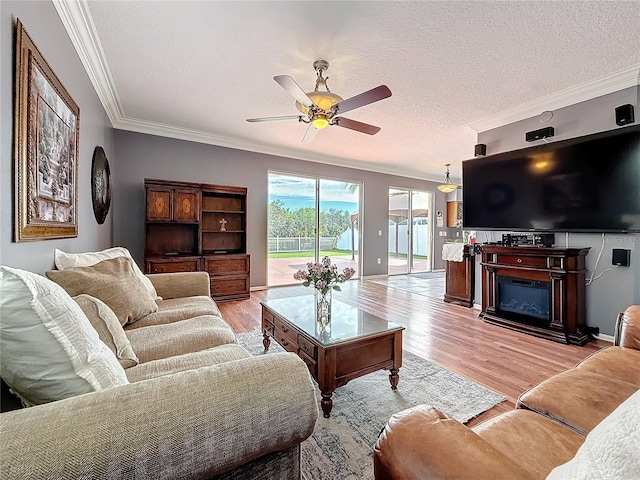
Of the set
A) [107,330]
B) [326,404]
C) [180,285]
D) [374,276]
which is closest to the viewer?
[107,330]

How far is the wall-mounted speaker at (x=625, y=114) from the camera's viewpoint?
2688mm

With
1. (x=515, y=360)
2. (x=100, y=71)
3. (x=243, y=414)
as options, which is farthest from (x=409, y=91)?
(x=243, y=414)

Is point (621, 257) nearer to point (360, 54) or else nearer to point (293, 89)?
point (360, 54)

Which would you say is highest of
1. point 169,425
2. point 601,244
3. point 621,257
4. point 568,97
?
point 568,97

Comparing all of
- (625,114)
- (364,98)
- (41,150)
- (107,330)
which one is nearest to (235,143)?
(364,98)

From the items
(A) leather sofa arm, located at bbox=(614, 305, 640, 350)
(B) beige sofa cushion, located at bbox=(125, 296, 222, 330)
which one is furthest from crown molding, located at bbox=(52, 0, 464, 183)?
(A) leather sofa arm, located at bbox=(614, 305, 640, 350)

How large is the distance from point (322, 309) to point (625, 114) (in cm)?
334

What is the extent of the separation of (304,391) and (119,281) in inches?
62.7

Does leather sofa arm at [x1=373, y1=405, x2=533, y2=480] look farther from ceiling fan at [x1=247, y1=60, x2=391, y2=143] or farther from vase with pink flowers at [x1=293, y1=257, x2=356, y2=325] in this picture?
ceiling fan at [x1=247, y1=60, x2=391, y2=143]

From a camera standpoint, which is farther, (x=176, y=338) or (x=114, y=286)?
(x=114, y=286)

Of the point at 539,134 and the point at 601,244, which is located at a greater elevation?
the point at 539,134

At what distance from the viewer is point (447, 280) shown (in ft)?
14.9

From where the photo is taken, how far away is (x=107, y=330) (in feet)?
4.20

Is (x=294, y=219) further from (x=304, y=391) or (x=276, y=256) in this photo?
(x=304, y=391)
